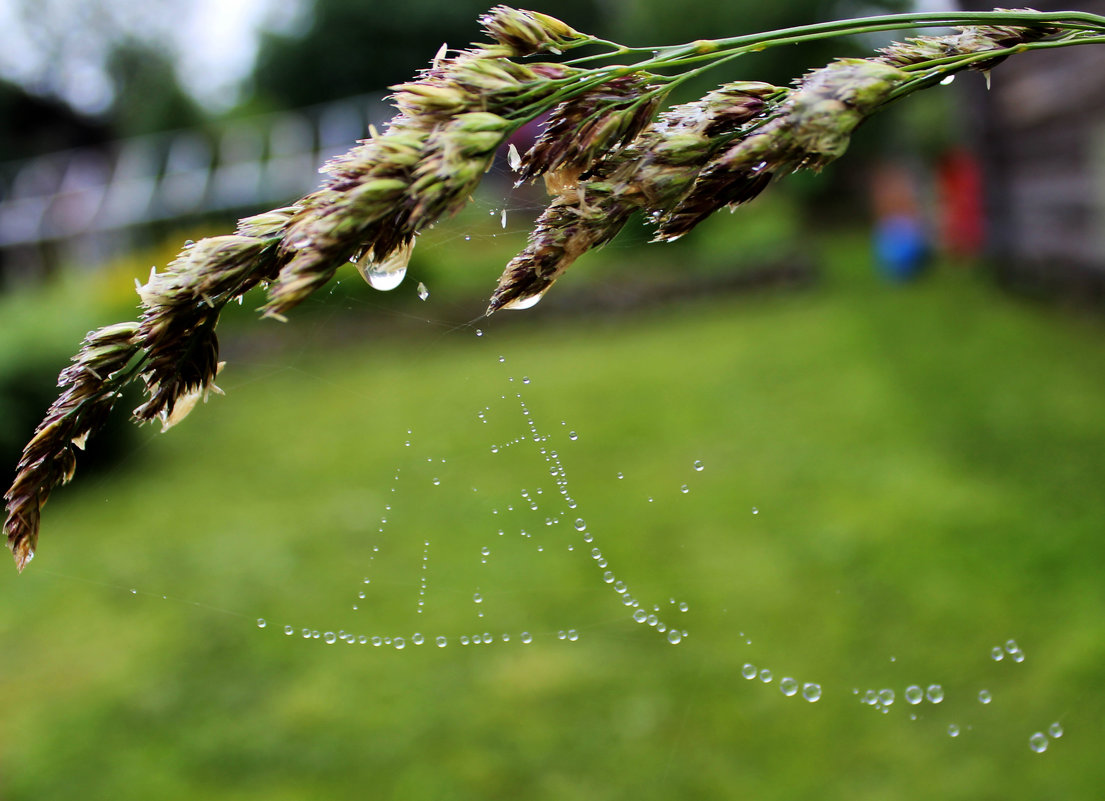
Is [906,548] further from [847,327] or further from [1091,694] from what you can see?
[847,327]

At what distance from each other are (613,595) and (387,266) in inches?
157

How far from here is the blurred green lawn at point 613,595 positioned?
3.41m

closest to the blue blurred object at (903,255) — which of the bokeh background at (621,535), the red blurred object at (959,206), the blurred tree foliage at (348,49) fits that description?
the bokeh background at (621,535)

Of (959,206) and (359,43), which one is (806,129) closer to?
(959,206)

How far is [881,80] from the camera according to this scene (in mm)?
649

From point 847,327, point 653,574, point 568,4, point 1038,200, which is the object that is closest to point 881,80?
point 653,574

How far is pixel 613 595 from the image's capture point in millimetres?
4598

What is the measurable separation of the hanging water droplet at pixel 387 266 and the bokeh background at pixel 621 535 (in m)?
0.26

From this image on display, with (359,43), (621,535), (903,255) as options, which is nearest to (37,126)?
(359,43)

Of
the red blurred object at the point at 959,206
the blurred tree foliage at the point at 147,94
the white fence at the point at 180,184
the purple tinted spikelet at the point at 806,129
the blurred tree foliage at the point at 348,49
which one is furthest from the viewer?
the blurred tree foliage at the point at 348,49

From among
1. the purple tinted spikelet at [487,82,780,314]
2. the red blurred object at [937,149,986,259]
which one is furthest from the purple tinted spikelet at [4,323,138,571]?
the red blurred object at [937,149,986,259]

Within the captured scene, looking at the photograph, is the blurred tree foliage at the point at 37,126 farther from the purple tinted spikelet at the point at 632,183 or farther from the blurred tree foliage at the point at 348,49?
the purple tinted spikelet at the point at 632,183

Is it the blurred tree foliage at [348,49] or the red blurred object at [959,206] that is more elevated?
the blurred tree foliage at [348,49]

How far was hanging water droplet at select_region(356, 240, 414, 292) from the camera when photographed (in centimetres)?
73
